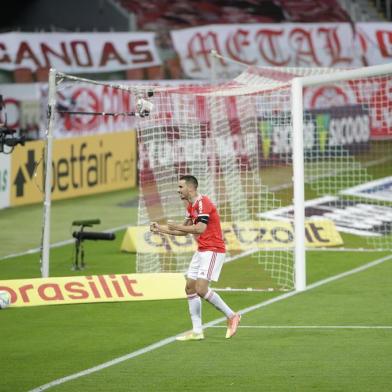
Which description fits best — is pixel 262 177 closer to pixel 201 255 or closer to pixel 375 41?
pixel 201 255

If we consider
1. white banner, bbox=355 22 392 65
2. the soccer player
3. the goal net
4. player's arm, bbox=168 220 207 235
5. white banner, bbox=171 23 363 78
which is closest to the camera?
player's arm, bbox=168 220 207 235

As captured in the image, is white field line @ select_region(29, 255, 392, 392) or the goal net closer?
white field line @ select_region(29, 255, 392, 392)

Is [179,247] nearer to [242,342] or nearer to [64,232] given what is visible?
[64,232]

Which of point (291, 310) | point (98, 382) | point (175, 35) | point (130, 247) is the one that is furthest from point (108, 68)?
point (98, 382)

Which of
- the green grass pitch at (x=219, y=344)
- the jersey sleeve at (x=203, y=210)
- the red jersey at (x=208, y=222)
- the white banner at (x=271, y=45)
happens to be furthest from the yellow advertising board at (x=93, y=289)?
the white banner at (x=271, y=45)

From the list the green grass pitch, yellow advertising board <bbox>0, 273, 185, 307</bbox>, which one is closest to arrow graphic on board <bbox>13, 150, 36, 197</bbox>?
the green grass pitch

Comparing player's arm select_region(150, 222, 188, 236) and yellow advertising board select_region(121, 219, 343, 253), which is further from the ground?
player's arm select_region(150, 222, 188, 236)

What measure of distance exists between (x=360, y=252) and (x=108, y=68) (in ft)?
69.8

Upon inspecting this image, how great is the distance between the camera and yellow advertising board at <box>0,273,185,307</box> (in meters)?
18.7

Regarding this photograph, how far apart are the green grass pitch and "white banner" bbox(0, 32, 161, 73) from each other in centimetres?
2028

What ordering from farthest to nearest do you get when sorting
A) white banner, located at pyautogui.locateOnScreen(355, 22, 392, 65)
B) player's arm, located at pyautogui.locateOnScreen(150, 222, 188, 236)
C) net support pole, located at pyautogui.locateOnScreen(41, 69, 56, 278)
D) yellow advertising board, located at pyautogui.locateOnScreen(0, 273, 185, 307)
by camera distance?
white banner, located at pyautogui.locateOnScreen(355, 22, 392, 65) < net support pole, located at pyautogui.locateOnScreen(41, 69, 56, 278) < yellow advertising board, located at pyautogui.locateOnScreen(0, 273, 185, 307) < player's arm, located at pyautogui.locateOnScreen(150, 222, 188, 236)

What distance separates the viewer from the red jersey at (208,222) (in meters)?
16.0

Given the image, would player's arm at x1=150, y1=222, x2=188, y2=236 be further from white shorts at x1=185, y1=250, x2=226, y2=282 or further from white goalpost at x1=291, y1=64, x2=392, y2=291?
white goalpost at x1=291, y1=64, x2=392, y2=291

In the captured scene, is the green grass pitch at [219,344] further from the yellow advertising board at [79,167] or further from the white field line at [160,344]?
the yellow advertising board at [79,167]
